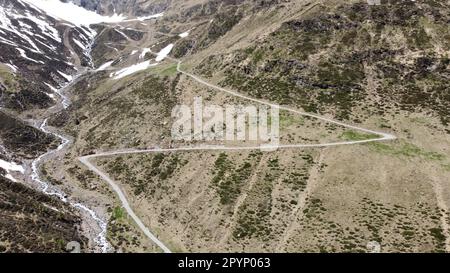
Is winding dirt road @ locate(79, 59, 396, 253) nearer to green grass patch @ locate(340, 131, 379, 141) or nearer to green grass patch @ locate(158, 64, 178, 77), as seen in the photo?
green grass patch @ locate(340, 131, 379, 141)

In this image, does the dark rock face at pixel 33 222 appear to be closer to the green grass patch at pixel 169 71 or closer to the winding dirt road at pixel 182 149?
the winding dirt road at pixel 182 149

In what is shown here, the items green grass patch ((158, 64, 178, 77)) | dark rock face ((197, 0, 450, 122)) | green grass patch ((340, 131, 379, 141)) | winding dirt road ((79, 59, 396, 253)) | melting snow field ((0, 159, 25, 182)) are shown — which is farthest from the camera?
green grass patch ((158, 64, 178, 77))

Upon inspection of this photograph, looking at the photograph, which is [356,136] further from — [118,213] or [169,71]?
[169,71]

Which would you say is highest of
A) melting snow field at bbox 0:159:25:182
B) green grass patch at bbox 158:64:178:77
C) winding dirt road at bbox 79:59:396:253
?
melting snow field at bbox 0:159:25:182

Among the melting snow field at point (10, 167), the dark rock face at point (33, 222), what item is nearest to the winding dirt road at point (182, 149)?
the dark rock face at point (33, 222)

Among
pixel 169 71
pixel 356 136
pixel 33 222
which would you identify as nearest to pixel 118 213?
pixel 33 222

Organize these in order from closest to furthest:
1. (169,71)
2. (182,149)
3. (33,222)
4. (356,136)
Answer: (33,222), (356,136), (182,149), (169,71)

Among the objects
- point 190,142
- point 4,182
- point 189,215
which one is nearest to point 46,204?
point 4,182

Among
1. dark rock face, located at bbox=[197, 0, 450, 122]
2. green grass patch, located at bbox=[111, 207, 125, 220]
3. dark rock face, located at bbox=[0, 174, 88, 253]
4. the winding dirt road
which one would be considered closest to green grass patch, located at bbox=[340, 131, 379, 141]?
the winding dirt road
